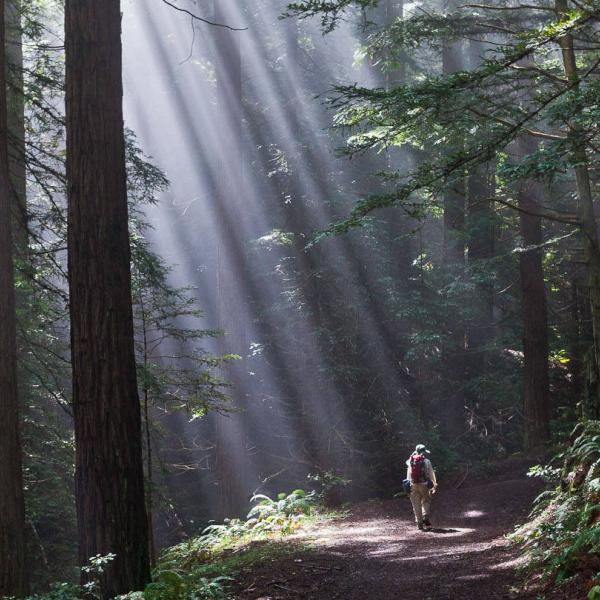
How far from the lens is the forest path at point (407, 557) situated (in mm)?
7281

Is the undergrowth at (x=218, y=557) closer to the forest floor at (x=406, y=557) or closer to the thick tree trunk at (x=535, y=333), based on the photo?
the forest floor at (x=406, y=557)

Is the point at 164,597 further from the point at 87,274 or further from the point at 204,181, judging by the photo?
the point at 204,181

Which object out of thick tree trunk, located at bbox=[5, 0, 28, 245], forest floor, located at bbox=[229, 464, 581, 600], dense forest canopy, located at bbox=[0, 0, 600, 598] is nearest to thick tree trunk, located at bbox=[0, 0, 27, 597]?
thick tree trunk, located at bbox=[5, 0, 28, 245]

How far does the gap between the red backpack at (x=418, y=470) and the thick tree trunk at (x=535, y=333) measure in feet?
20.5

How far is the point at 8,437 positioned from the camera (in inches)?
332

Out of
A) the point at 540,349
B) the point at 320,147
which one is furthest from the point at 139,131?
the point at 540,349

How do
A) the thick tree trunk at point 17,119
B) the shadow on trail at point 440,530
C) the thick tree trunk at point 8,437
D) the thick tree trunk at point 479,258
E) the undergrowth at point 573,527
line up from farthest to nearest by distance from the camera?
the thick tree trunk at point 479,258 → the shadow on trail at point 440,530 → the thick tree trunk at point 17,119 → the thick tree trunk at point 8,437 → the undergrowth at point 573,527

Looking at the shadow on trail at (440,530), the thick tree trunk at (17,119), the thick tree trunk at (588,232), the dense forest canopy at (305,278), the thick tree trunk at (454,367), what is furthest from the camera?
the thick tree trunk at (454,367)

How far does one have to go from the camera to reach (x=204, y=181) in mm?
25141

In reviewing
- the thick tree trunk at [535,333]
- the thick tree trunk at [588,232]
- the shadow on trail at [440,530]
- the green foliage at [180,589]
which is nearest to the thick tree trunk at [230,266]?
the shadow on trail at [440,530]

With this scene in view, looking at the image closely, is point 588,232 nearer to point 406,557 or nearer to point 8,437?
point 406,557

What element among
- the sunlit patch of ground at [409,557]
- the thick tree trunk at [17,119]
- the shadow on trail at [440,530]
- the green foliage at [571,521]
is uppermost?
the thick tree trunk at [17,119]

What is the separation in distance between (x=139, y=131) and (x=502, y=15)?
17.0m

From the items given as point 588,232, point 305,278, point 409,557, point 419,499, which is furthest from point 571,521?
point 305,278
